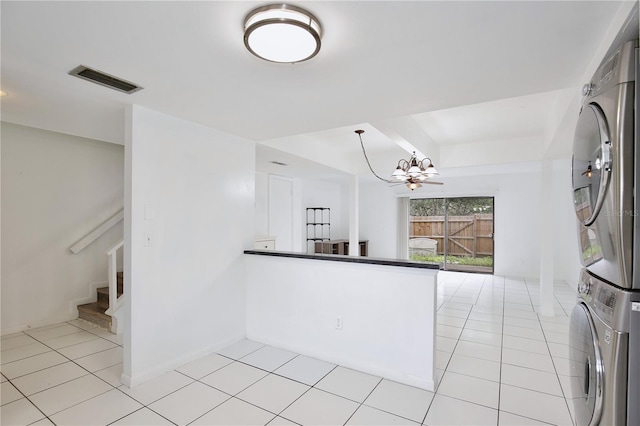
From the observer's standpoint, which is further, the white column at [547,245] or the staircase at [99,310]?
the white column at [547,245]

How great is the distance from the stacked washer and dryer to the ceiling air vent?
2.56m

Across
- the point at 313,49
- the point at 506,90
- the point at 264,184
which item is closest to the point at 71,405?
the point at 313,49

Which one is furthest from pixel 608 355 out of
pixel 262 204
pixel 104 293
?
pixel 262 204

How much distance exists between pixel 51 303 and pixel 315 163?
154 inches

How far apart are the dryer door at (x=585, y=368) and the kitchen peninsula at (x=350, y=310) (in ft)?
3.15

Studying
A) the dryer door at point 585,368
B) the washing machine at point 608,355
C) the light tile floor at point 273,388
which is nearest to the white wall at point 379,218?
the light tile floor at point 273,388

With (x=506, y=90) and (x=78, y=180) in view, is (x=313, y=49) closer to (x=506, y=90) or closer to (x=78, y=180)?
(x=506, y=90)

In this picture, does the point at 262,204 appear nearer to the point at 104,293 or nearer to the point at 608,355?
the point at 104,293

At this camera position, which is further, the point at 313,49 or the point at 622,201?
the point at 313,49

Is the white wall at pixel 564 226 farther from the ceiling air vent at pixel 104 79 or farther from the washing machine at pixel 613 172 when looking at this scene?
the ceiling air vent at pixel 104 79

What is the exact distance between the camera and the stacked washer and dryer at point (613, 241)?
988 mm

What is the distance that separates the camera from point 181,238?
109 inches

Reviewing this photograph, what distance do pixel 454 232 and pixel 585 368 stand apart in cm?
728

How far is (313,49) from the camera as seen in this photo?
4.94 ft
